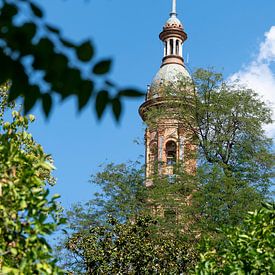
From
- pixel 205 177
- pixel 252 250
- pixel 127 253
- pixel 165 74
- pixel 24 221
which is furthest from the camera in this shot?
pixel 165 74

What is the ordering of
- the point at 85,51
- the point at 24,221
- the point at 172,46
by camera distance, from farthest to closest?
the point at 172,46 < the point at 24,221 < the point at 85,51

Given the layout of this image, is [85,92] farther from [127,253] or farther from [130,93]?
[127,253]

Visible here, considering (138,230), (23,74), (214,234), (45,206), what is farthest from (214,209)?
(23,74)

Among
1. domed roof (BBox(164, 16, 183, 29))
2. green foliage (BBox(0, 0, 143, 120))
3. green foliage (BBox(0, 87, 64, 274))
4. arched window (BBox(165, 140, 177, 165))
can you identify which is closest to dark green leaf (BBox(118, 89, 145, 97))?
green foliage (BBox(0, 0, 143, 120))

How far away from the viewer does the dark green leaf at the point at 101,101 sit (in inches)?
101

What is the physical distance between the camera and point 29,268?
604cm

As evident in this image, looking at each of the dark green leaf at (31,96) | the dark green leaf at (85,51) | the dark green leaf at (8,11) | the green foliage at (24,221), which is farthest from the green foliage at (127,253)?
the dark green leaf at (85,51)

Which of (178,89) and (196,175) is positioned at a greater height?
(178,89)

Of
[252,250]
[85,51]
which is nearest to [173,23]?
[252,250]

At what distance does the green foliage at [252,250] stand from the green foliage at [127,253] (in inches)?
453

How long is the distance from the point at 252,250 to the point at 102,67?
5.19 m

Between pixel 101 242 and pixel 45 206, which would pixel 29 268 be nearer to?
pixel 45 206

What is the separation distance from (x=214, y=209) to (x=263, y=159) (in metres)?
3.01

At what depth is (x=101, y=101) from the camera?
8.48 ft
